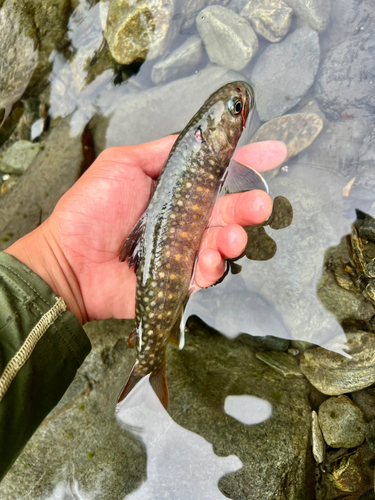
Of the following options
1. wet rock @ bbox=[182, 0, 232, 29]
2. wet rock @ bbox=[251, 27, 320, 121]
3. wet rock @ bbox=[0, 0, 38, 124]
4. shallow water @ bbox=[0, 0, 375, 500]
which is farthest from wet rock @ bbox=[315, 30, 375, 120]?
wet rock @ bbox=[0, 0, 38, 124]

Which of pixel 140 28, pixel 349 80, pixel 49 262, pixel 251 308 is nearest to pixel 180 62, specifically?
pixel 140 28

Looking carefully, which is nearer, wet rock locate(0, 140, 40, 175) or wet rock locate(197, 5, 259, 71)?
wet rock locate(197, 5, 259, 71)

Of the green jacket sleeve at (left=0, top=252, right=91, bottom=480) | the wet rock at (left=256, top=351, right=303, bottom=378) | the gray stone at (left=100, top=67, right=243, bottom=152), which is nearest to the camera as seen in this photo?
the green jacket sleeve at (left=0, top=252, right=91, bottom=480)

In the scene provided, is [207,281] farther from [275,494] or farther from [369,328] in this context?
[275,494]

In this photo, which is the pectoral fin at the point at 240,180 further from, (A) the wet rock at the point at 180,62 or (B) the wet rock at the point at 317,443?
(B) the wet rock at the point at 317,443

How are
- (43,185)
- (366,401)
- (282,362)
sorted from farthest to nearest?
(43,185) → (282,362) → (366,401)

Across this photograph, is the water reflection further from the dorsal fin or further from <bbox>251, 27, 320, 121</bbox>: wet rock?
<bbox>251, 27, 320, 121</bbox>: wet rock

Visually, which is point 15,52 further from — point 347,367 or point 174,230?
point 347,367

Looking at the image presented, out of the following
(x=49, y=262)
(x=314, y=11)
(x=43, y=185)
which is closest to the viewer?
(x=49, y=262)
